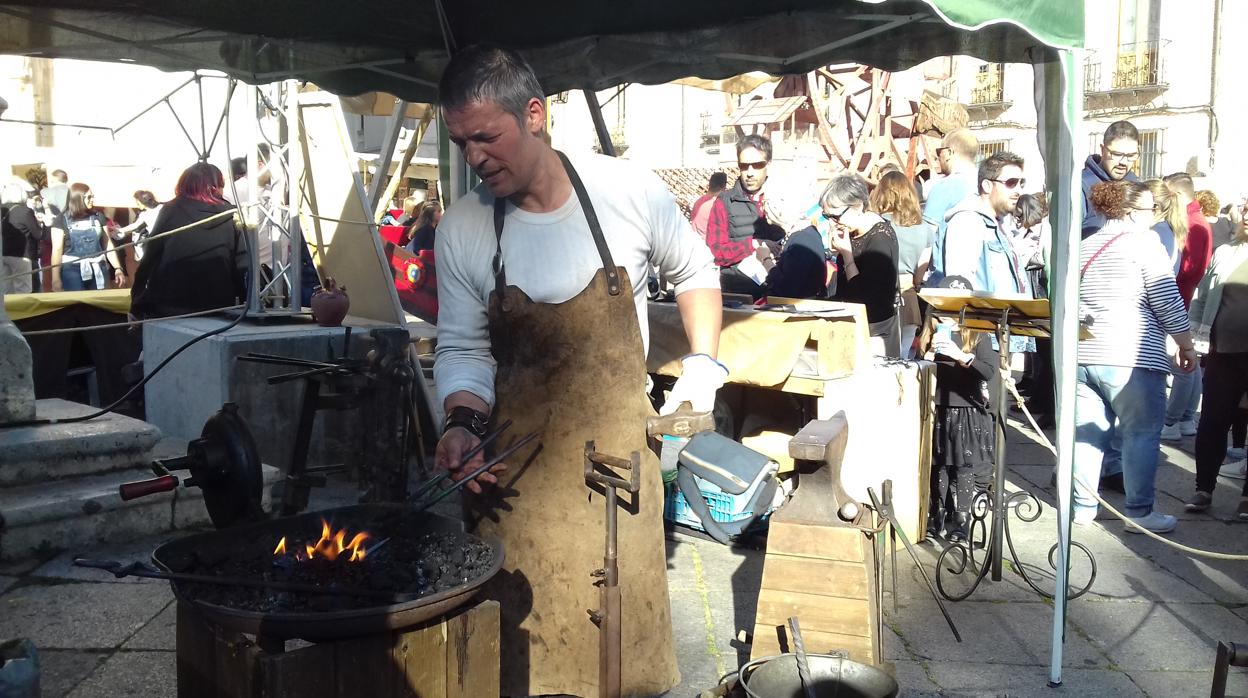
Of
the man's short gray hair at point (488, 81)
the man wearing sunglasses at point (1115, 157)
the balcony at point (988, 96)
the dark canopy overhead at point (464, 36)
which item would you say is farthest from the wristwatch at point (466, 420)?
the balcony at point (988, 96)

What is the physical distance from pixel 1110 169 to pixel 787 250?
2167 millimetres

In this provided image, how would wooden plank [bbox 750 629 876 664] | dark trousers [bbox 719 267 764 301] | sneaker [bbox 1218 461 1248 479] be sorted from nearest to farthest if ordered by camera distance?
wooden plank [bbox 750 629 876 664] → dark trousers [bbox 719 267 764 301] → sneaker [bbox 1218 461 1248 479]

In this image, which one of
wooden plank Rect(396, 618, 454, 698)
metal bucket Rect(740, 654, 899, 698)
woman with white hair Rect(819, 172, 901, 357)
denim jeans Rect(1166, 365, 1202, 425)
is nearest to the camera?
wooden plank Rect(396, 618, 454, 698)

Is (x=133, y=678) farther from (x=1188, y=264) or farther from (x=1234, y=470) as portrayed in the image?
(x=1188, y=264)

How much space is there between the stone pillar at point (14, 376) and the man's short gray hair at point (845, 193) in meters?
3.75

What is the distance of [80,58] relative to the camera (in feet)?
14.1

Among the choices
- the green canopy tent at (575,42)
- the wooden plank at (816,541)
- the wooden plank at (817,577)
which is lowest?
the wooden plank at (817,577)

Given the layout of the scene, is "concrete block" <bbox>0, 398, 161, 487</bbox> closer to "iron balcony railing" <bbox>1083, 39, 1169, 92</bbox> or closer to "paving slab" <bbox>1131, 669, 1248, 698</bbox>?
"paving slab" <bbox>1131, 669, 1248, 698</bbox>

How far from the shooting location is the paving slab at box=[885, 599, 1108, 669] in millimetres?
3662

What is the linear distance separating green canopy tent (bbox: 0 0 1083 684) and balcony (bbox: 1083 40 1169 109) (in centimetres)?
1911

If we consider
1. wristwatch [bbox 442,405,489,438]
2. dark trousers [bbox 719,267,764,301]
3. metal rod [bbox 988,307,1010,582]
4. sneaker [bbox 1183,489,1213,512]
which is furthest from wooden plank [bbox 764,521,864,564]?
sneaker [bbox 1183,489,1213,512]

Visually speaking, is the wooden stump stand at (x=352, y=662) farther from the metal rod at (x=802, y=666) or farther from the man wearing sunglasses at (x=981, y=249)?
the man wearing sunglasses at (x=981, y=249)

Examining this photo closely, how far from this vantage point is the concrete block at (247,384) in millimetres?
5152

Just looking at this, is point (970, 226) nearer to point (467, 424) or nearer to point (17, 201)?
point (467, 424)
